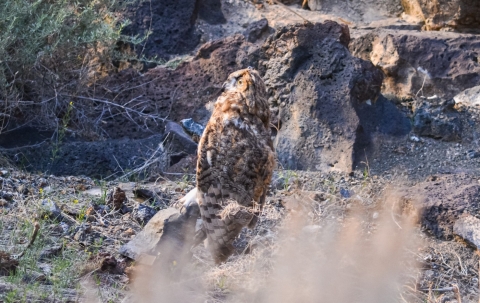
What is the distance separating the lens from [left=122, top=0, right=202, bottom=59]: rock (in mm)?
8727

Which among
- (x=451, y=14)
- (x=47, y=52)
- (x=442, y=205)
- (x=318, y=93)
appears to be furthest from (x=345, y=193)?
(x=451, y=14)

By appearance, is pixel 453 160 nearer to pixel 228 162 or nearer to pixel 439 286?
pixel 439 286

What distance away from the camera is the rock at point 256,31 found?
8.27 metres

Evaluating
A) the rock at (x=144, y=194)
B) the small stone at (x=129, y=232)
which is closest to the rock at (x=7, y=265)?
the small stone at (x=129, y=232)

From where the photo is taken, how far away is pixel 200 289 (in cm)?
405

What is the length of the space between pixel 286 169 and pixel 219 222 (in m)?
2.48

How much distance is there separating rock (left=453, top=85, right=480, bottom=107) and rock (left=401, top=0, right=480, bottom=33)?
141cm

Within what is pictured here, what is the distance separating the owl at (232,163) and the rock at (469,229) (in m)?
1.66

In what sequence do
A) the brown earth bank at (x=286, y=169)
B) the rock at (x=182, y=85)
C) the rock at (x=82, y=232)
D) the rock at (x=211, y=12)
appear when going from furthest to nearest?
the rock at (x=211, y=12), the rock at (x=182, y=85), the rock at (x=82, y=232), the brown earth bank at (x=286, y=169)

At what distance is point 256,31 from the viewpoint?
8312 millimetres

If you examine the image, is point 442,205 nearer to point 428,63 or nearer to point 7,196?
point 428,63

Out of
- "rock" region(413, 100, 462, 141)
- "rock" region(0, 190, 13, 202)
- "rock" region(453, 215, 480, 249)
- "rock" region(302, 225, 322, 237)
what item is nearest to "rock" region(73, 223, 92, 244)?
"rock" region(0, 190, 13, 202)

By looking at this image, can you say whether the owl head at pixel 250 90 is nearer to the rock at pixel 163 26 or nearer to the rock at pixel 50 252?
the rock at pixel 50 252

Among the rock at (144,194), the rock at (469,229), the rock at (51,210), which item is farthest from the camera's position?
the rock at (144,194)
